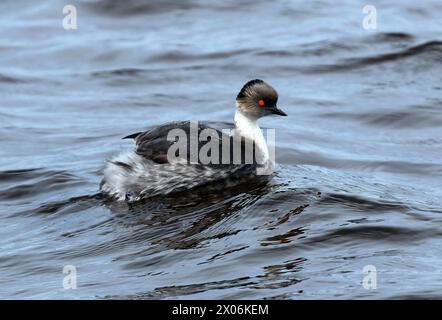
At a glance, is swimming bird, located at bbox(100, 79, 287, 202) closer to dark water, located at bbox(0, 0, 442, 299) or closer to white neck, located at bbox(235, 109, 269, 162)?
dark water, located at bbox(0, 0, 442, 299)

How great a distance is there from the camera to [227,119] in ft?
36.9

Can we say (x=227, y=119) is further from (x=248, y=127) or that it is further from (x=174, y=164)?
(x=174, y=164)

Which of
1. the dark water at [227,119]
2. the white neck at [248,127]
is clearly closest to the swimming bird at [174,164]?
the dark water at [227,119]

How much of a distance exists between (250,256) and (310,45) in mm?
7879

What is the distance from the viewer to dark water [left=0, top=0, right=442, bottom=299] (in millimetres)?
6852

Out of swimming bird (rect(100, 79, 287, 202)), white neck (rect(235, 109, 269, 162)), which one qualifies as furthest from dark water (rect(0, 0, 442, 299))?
white neck (rect(235, 109, 269, 162))

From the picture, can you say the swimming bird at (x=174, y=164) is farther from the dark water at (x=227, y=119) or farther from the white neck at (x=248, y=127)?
the white neck at (x=248, y=127)

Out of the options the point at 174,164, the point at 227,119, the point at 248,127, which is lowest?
the point at 227,119

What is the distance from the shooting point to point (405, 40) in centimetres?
1428

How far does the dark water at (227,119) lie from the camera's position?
6.85m

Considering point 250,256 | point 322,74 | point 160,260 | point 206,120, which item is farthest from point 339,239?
point 322,74

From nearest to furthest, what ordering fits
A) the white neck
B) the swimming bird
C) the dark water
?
the dark water
the swimming bird
the white neck

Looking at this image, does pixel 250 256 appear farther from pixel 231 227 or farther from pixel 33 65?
pixel 33 65

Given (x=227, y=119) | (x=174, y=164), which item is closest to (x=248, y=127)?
(x=174, y=164)
